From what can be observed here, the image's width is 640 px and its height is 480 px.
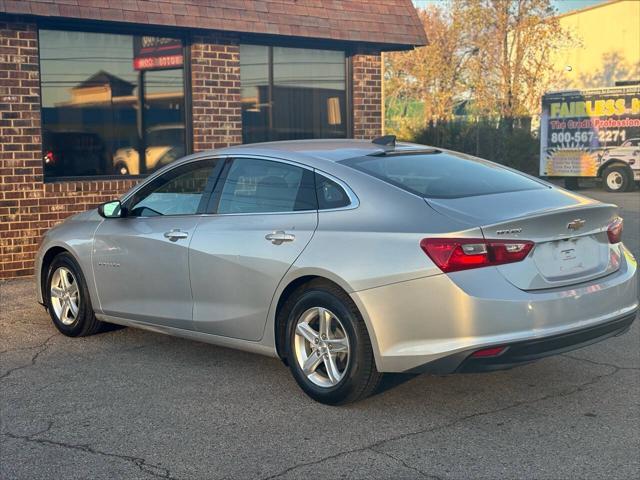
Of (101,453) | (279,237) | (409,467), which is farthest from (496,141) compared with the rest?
(101,453)

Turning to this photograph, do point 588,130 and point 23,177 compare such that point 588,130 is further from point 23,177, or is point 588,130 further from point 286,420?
point 286,420

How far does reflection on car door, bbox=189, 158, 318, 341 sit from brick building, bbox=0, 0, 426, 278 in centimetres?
491

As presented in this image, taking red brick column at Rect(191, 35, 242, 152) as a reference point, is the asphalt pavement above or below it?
below

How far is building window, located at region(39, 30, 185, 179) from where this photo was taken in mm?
10344

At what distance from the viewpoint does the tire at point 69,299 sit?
687 centimetres

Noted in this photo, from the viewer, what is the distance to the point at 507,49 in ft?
102

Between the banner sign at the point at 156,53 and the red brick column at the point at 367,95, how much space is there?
9.24 ft

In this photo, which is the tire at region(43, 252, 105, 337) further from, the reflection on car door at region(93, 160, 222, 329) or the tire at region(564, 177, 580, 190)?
the tire at region(564, 177, 580, 190)

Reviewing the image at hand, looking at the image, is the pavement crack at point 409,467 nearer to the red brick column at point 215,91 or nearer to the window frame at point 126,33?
the window frame at point 126,33

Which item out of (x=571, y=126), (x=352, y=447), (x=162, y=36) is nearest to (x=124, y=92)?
(x=162, y=36)

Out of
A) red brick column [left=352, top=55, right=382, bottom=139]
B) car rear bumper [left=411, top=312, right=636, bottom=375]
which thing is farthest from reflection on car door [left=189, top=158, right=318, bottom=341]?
red brick column [left=352, top=55, right=382, bottom=139]

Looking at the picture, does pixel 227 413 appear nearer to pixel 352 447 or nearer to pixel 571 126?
pixel 352 447

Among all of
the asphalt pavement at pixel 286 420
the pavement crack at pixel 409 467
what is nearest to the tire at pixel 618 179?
the asphalt pavement at pixel 286 420

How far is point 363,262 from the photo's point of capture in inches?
192
